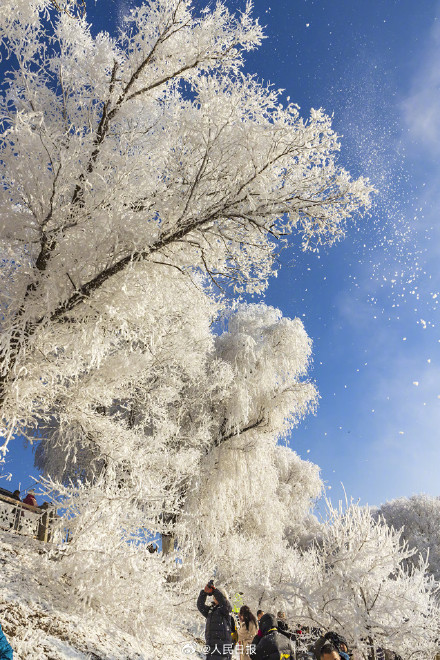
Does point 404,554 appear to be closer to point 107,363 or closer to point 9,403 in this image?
point 107,363

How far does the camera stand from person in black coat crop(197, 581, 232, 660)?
5.33 metres

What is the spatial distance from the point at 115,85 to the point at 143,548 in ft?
22.7

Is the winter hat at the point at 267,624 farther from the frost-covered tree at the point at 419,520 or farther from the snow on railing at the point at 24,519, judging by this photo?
the frost-covered tree at the point at 419,520

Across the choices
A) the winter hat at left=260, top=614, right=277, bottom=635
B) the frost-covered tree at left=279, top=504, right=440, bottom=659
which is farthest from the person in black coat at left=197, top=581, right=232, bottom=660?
the frost-covered tree at left=279, top=504, right=440, bottom=659

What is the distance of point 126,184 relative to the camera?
486 cm

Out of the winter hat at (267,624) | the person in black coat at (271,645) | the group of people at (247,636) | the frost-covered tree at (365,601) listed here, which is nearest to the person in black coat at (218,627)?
the group of people at (247,636)

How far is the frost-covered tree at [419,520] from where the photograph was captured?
30.5 metres

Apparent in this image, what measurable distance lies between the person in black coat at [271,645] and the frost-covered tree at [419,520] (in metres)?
30.2

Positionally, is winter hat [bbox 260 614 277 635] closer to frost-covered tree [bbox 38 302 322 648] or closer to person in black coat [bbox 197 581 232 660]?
person in black coat [bbox 197 581 232 660]

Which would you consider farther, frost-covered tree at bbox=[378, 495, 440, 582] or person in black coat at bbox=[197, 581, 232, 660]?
frost-covered tree at bbox=[378, 495, 440, 582]

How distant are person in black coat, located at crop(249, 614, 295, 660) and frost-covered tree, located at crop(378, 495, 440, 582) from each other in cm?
3016

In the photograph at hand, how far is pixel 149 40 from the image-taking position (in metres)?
5.56

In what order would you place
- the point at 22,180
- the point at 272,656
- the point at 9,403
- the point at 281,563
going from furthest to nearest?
the point at 281,563 → the point at 9,403 → the point at 272,656 → the point at 22,180

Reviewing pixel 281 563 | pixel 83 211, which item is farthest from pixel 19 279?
pixel 281 563
